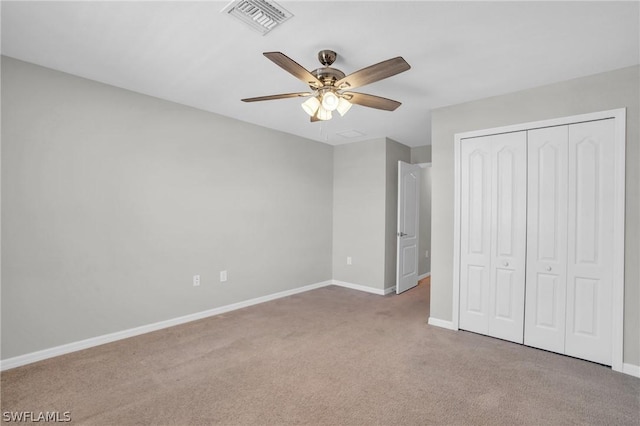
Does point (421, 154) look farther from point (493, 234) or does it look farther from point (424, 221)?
point (493, 234)

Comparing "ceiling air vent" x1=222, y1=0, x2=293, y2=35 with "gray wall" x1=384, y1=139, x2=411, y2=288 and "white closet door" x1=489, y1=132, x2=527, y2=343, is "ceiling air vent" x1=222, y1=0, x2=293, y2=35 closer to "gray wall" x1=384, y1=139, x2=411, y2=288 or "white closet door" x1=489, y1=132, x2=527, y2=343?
"white closet door" x1=489, y1=132, x2=527, y2=343

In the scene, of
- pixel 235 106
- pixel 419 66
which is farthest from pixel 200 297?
pixel 419 66

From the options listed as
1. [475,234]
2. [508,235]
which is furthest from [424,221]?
[508,235]

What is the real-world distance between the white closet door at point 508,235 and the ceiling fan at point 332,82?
1440 millimetres

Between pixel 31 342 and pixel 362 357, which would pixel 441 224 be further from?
pixel 31 342

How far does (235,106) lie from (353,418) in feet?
10.6

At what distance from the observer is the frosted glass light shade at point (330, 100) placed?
2.25 metres

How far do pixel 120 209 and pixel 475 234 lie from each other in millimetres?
3649

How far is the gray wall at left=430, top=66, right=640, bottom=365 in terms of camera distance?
249 centimetres

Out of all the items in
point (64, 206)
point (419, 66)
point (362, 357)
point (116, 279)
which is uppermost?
point (419, 66)

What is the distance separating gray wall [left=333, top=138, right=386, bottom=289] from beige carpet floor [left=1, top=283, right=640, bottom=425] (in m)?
1.73

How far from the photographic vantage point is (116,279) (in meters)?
3.02

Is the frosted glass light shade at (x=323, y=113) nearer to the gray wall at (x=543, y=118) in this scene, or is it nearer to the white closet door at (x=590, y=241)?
the gray wall at (x=543, y=118)

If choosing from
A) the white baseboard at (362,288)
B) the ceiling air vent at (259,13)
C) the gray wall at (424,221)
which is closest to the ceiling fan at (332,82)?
the ceiling air vent at (259,13)
